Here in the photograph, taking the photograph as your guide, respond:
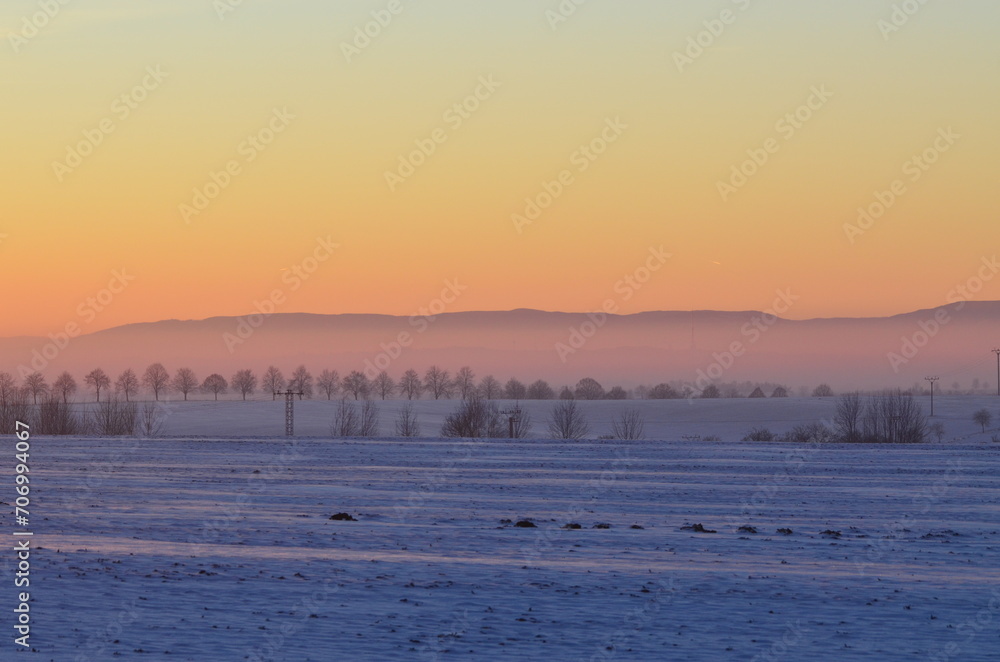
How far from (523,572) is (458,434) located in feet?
226

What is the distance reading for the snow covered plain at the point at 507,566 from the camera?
13.8 meters

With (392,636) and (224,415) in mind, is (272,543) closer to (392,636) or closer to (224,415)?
(392,636)

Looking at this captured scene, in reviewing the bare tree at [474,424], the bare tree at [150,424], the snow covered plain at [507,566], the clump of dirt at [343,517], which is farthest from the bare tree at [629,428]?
the clump of dirt at [343,517]

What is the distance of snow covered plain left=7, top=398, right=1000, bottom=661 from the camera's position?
13766 millimetres

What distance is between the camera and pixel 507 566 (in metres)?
18.7

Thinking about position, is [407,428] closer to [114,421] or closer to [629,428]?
[114,421]

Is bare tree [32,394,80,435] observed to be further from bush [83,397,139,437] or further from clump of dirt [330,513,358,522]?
clump of dirt [330,513,358,522]

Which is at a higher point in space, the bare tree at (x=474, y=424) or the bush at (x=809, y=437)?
the bare tree at (x=474, y=424)

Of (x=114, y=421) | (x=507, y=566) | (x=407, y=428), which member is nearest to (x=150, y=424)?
(x=114, y=421)

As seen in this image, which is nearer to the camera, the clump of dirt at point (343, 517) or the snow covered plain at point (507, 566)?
the snow covered plain at point (507, 566)

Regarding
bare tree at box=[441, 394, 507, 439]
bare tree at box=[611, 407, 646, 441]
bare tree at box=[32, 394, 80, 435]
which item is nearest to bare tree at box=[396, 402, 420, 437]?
bare tree at box=[441, 394, 507, 439]

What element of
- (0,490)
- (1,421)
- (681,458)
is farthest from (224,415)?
(0,490)

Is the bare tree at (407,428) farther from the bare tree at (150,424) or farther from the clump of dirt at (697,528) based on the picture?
the clump of dirt at (697,528)

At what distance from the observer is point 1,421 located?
8450cm
